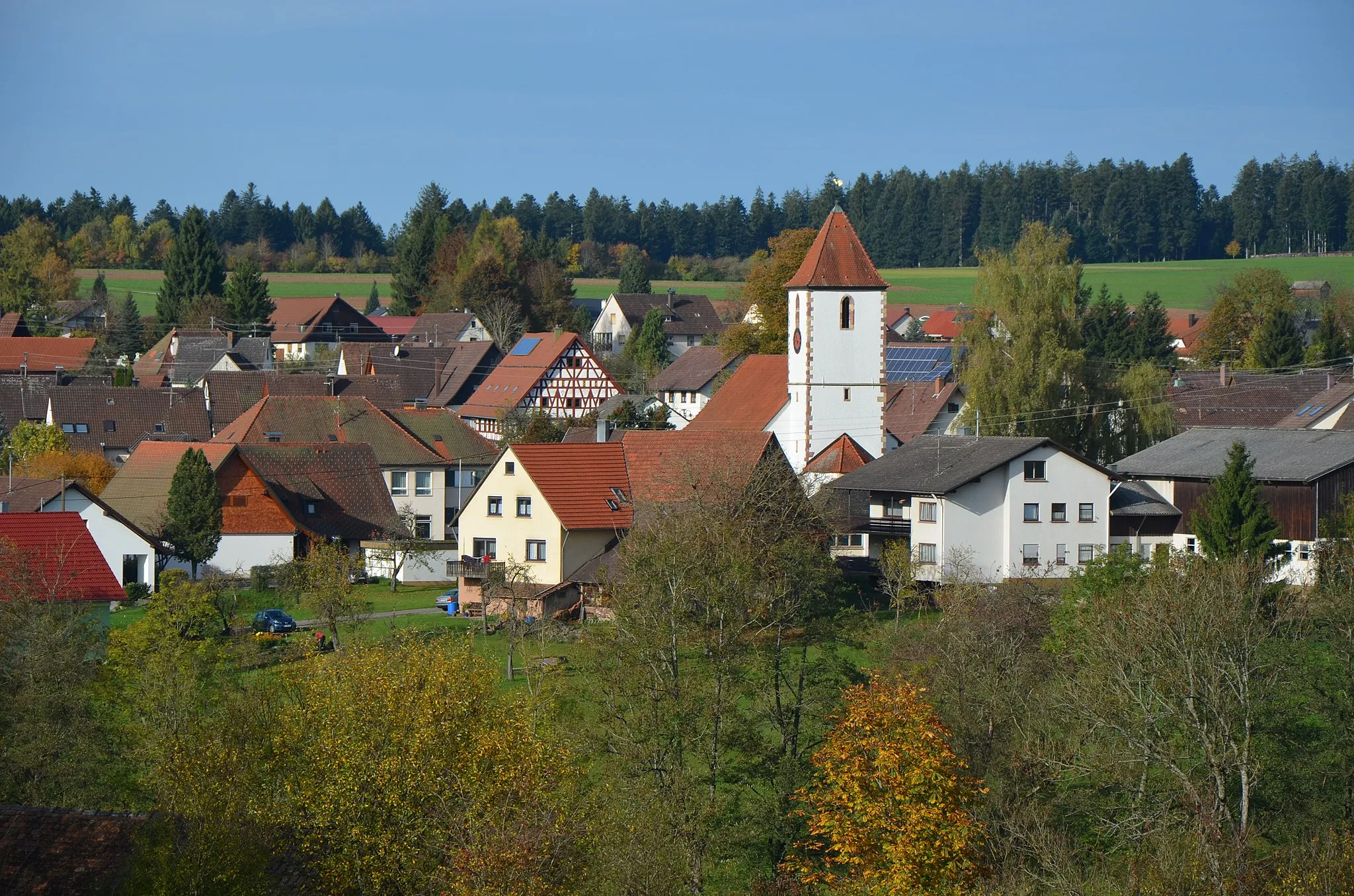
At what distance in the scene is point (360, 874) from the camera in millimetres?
19625

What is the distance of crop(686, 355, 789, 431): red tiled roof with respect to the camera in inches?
2285

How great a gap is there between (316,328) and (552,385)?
34.5 metres

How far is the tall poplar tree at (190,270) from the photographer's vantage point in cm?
11531

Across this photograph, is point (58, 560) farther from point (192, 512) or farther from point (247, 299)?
point (247, 299)

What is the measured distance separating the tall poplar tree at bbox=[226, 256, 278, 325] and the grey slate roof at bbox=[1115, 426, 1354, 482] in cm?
7549

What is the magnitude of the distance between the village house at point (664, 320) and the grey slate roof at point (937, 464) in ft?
211

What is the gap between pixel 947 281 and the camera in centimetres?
14312

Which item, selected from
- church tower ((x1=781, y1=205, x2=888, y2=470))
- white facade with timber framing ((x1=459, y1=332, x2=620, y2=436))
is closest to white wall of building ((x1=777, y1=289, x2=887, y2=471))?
church tower ((x1=781, y1=205, x2=888, y2=470))

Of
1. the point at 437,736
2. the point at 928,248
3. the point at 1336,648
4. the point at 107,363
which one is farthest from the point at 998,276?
the point at 928,248

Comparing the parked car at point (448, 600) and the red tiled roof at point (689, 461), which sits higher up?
the red tiled roof at point (689, 461)

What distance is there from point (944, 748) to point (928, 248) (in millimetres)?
141006

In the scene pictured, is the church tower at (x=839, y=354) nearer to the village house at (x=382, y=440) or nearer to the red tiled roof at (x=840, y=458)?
the red tiled roof at (x=840, y=458)

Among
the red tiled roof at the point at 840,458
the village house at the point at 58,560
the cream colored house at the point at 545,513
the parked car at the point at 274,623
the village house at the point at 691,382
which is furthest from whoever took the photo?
the village house at the point at 691,382

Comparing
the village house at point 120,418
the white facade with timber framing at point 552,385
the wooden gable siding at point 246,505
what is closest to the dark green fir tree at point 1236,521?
the wooden gable siding at point 246,505
